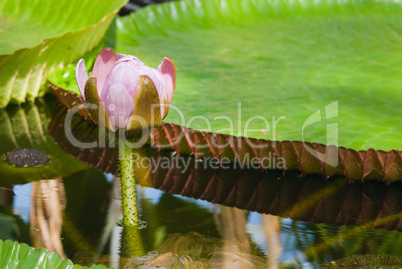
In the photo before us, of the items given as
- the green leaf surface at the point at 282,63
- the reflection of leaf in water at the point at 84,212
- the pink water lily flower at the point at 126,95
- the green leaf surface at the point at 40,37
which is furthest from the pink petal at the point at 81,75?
the green leaf surface at the point at 40,37

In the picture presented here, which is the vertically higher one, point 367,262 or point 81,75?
point 81,75

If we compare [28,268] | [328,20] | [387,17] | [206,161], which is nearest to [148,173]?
[206,161]

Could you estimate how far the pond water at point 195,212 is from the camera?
3.26 feet

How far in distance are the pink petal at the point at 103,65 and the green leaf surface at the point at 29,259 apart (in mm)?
274

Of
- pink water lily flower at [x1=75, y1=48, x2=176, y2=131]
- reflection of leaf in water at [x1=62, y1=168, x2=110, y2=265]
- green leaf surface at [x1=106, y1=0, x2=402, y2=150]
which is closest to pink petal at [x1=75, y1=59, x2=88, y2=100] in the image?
pink water lily flower at [x1=75, y1=48, x2=176, y2=131]

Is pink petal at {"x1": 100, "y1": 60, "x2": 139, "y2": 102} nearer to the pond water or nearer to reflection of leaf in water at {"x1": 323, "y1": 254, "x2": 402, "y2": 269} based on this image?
the pond water

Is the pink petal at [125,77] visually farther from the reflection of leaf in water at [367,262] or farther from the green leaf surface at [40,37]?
the green leaf surface at [40,37]

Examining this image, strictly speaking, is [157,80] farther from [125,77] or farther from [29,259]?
[29,259]

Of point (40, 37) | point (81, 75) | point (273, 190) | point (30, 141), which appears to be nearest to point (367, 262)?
point (273, 190)

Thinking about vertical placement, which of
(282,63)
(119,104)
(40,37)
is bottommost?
(119,104)

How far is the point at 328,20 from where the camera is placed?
234 centimetres

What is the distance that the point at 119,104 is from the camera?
90 centimetres

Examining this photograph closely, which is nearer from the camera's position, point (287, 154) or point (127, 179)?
point (127, 179)

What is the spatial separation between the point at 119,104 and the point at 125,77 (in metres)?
0.04
